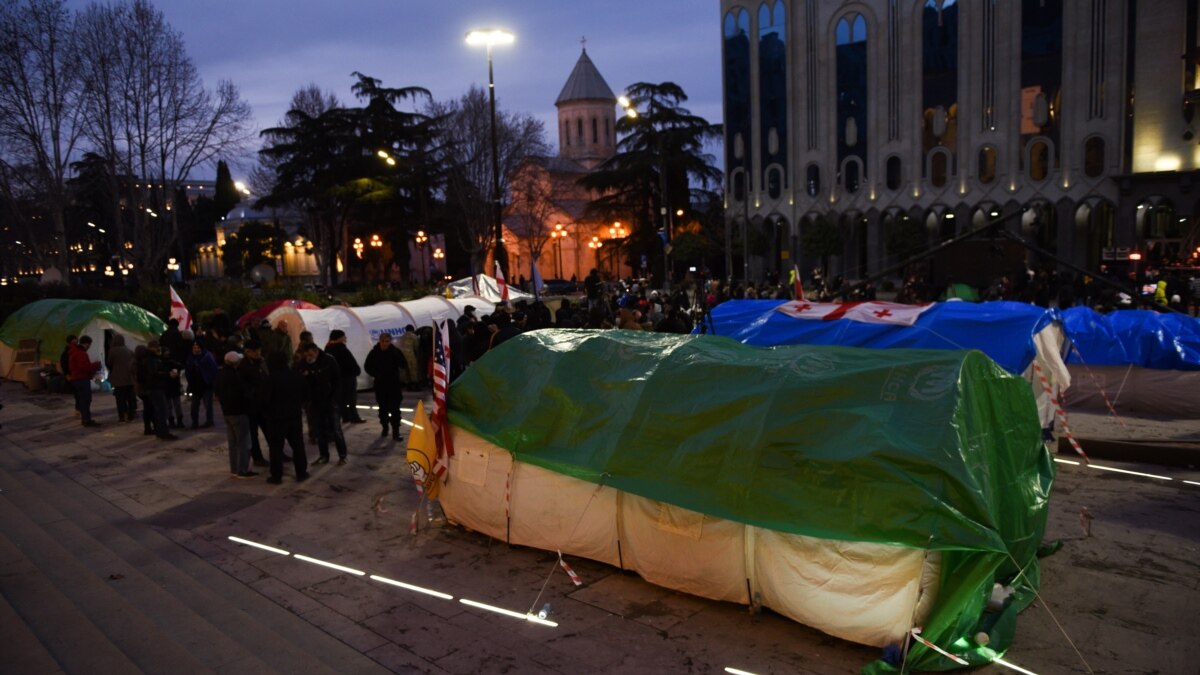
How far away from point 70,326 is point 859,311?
16.4m

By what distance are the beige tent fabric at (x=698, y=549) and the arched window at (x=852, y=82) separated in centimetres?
4439

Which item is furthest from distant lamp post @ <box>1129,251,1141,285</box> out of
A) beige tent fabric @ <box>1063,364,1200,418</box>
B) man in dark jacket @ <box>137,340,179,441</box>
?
man in dark jacket @ <box>137,340,179,441</box>

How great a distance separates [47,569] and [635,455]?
5226 mm

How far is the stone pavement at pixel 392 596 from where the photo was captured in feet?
18.2

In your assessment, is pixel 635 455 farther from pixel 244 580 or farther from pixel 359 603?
pixel 244 580

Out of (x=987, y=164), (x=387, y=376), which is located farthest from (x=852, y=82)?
(x=387, y=376)

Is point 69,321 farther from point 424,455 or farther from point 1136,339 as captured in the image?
point 1136,339

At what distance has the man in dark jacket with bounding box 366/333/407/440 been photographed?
11.9m

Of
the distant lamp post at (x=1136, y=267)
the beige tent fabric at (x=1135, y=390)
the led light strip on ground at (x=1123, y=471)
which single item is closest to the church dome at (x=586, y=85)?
the distant lamp post at (x=1136, y=267)

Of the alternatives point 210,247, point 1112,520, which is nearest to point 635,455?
point 1112,520

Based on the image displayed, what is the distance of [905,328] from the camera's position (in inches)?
525

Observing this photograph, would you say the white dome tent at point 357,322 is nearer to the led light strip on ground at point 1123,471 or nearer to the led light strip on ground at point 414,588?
the led light strip on ground at point 414,588

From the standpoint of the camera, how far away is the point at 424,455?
8.11 m

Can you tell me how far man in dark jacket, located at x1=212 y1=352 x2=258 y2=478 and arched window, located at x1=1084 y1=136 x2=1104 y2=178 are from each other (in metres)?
42.3
